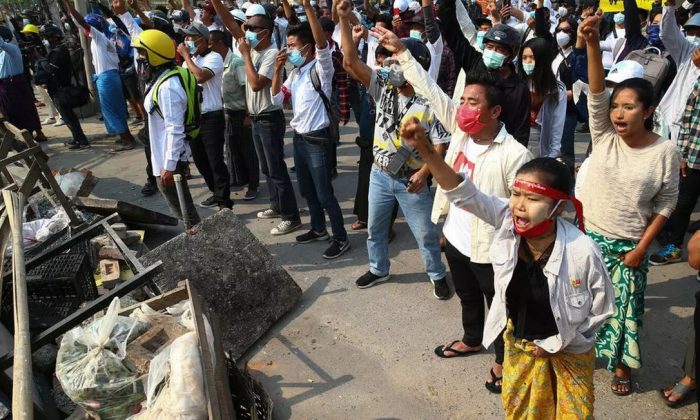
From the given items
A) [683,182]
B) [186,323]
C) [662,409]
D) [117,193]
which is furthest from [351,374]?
[117,193]

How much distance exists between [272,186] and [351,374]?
108 inches

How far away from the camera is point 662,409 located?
9.41ft

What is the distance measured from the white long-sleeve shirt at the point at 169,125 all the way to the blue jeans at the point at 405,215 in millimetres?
1704

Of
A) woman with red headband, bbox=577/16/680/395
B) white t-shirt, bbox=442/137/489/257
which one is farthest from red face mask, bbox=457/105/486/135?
woman with red headband, bbox=577/16/680/395

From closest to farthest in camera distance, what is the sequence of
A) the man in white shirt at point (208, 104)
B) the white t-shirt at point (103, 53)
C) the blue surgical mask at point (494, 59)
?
the blue surgical mask at point (494, 59), the man in white shirt at point (208, 104), the white t-shirt at point (103, 53)

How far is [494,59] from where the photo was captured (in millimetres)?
3570

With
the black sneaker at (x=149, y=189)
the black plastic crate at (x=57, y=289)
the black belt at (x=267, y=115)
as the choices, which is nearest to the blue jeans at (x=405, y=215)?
the black belt at (x=267, y=115)

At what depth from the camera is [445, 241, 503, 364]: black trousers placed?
281cm

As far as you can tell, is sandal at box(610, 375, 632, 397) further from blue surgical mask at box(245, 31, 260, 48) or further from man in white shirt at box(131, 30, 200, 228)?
blue surgical mask at box(245, 31, 260, 48)

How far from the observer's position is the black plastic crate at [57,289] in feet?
10.6

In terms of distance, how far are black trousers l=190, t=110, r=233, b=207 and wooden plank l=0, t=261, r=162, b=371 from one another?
273 cm

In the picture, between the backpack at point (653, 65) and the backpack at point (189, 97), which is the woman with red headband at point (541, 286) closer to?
the backpack at point (653, 65)

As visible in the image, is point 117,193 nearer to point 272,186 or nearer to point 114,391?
point 272,186

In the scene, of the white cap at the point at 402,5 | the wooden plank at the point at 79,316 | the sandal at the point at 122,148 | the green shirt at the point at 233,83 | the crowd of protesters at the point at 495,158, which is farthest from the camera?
the sandal at the point at 122,148
